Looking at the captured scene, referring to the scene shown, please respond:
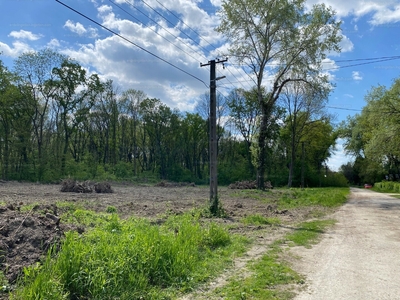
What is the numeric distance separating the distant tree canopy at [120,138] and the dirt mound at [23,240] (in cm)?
2430

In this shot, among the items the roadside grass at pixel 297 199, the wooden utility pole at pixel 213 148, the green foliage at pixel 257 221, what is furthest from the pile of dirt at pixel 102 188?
the green foliage at pixel 257 221

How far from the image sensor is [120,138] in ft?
189

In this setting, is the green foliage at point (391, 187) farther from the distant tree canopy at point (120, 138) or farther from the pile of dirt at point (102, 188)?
the pile of dirt at point (102, 188)

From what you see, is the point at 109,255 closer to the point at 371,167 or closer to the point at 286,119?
the point at 286,119

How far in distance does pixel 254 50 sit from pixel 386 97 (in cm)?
1391

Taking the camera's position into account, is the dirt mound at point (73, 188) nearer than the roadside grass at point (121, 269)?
No

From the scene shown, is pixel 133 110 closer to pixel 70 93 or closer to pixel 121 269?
pixel 70 93

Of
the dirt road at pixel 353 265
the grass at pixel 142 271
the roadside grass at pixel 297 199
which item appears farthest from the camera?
the roadside grass at pixel 297 199

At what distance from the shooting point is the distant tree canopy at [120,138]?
38.0 meters

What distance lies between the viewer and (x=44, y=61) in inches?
1549

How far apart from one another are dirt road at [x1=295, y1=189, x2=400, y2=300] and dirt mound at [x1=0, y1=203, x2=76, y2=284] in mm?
4292

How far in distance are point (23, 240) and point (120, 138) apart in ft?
176

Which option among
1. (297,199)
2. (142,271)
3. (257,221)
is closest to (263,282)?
(142,271)

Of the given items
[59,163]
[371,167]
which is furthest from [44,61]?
[371,167]
